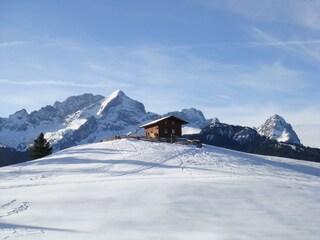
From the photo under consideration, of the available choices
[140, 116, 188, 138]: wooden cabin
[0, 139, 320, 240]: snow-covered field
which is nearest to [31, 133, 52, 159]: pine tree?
[140, 116, 188, 138]: wooden cabin

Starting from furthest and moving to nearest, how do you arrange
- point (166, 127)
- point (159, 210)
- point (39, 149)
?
point (166, 127), point (39, 149), point (159, 210)

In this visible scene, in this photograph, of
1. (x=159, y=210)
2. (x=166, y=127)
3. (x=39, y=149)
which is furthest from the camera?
(x=166, y=127)

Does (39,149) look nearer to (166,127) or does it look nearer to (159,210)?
(166,127)

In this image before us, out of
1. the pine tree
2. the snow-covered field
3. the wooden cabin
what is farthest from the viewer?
the wooden cabin

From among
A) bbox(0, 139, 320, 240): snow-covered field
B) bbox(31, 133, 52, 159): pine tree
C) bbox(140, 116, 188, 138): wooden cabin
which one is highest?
bbox(140, 116, 188, 138): wooden cabin

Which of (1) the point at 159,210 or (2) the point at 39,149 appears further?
(2) the point at 39,149

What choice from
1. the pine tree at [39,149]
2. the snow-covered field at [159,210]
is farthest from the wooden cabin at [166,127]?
the snow-covered field at [159,210]

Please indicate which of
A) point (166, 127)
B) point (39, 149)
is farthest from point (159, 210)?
point (166, 127)

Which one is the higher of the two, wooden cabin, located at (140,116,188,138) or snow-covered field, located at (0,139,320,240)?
wooden cabin, located at (140,116,188,138)

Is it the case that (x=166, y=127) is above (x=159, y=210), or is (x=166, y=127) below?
above

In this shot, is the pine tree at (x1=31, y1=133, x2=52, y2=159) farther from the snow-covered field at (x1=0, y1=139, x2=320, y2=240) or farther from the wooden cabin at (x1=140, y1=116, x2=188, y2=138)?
the snow-covered field at (x1=0, y1=139, x2=320, y2=240)

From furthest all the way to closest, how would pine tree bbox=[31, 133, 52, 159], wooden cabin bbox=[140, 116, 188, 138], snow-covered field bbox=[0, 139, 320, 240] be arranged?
wooden cabin bbox=[140, 116, 188, 138] < pine tree bbox=[31, 133, 52, 159] < snow-covered field bbox=[0, 139, 320, 240]

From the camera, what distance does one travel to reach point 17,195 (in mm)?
22047

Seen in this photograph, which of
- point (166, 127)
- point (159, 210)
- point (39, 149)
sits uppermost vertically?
point (166, 127)
